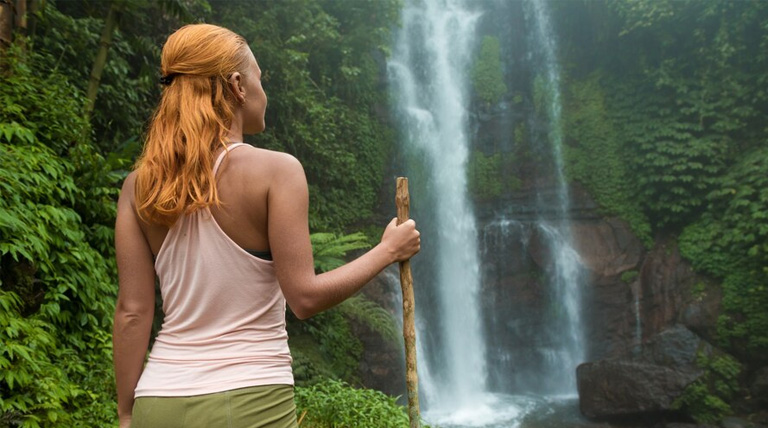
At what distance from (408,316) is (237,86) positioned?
968mm

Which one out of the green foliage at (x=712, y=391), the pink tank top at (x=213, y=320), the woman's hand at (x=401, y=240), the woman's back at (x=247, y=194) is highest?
the woman's back at (x=247, y=194)

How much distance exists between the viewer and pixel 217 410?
133 centimetres

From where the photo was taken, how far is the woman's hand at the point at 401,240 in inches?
65.3

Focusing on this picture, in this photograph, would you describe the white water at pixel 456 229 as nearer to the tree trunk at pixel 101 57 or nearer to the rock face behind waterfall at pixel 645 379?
the rock face behind waterfall at pixel 645 379

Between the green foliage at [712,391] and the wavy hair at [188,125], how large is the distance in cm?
1229

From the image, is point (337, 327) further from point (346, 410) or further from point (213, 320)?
point (213, 320)

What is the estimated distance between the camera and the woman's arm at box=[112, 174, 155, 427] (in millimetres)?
1537

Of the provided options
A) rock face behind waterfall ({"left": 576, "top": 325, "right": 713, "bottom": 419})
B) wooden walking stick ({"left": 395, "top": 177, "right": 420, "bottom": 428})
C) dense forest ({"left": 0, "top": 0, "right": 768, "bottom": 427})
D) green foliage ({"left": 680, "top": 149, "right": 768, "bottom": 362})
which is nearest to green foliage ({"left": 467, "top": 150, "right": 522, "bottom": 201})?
dense forest ({"left": 0, "top": 0, "right": 768, "bottom": 427})

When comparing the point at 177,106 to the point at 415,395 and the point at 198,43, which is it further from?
the point at 415,395

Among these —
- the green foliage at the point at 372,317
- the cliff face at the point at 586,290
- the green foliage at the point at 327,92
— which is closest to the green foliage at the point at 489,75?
the green foliage at the point at 327,92

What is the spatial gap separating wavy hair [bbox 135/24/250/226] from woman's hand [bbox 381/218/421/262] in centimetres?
50

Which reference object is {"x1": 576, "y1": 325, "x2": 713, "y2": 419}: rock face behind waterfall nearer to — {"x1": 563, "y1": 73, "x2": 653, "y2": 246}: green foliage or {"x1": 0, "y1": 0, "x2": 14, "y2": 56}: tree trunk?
{"x1": 563, "y1": 73, "x2": 653, "y2": 246}: green foliage

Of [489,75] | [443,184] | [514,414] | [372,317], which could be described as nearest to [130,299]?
[372,317]

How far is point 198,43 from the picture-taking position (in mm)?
1479
